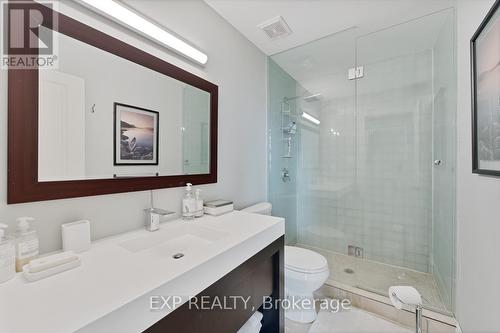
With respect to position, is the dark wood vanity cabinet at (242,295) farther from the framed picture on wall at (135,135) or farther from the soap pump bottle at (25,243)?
the framed picture on wall at (135,135)

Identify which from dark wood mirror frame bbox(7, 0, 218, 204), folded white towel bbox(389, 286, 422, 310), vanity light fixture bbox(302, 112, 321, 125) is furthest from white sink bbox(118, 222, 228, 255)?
vanity light fixture bbox(302, 112, 321, 125)

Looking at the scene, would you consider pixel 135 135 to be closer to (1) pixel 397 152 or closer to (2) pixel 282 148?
(2) pixel 282 148

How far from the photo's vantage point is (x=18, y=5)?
759mm

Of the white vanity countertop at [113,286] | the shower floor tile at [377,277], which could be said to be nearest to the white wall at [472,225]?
the shower floor tile at [377,277]

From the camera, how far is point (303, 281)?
1.51m

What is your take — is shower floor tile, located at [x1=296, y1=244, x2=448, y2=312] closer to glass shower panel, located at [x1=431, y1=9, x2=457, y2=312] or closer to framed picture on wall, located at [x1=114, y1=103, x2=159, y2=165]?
glass shower panel, located at [x1=431, y1=9, x2=457, y2=312]

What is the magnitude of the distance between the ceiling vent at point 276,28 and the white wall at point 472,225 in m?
1.15

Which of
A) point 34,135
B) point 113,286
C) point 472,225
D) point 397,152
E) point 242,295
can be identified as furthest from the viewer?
point 397,152

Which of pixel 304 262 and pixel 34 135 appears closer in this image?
pixel 34 135

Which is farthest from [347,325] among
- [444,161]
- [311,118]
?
[311,118]

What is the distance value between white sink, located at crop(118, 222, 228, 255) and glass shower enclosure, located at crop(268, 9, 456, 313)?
123 centimetres

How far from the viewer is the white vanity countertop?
0.47 m

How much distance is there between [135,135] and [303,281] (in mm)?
1460

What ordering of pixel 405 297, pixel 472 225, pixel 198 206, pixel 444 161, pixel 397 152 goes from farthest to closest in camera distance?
pixel 397 152 → pixel 444 161 → pixel 198 206 → pixel 472 225 → pixel 405 297
